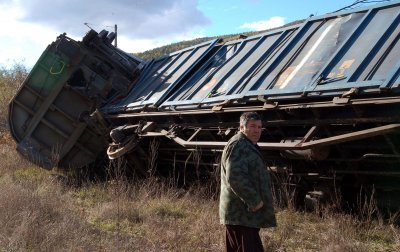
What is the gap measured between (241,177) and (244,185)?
7 cm

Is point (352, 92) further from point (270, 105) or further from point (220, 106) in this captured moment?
point (220, 106)

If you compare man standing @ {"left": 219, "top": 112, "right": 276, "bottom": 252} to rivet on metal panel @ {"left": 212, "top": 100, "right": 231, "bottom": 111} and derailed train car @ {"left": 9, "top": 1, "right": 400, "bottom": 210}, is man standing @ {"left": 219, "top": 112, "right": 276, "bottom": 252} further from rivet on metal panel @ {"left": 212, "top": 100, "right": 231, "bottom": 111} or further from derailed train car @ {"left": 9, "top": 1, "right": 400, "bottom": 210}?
rivet on metal panel @ {"left": 212, "top": 100, "right": 231, "bottom": 111}

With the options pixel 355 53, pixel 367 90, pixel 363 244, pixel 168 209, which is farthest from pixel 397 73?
pixel 168 209

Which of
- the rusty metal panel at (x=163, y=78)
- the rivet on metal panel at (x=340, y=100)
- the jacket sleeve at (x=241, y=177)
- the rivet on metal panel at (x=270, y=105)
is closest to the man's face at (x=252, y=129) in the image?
the jacket sleeve at (x=241, y=177)

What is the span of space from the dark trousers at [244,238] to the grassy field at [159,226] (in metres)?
1.21

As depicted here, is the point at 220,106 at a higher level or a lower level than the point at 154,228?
higher

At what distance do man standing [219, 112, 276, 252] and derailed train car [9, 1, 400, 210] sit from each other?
5.38 feet

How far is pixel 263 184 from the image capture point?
3.83 metres

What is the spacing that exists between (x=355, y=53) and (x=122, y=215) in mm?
3802

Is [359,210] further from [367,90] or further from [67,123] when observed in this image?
[67,123]

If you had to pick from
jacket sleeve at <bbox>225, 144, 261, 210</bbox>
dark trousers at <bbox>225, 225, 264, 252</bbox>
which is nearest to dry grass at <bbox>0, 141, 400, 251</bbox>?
dark trousers at <bbox>225, 225, 264, 252</bbox>

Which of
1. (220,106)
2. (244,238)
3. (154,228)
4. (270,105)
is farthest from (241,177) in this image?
(220,106)

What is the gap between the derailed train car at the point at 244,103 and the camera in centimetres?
533

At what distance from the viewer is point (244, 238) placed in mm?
3857
